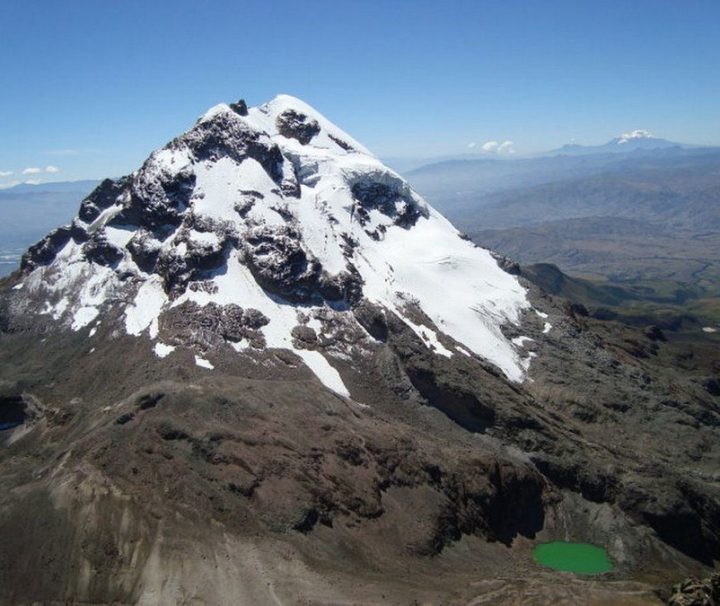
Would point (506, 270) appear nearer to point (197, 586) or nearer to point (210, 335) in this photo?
point (210, 335)

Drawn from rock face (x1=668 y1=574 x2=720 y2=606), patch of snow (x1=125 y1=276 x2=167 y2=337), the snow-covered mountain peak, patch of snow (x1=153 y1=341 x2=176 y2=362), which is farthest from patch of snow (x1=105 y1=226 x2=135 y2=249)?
rock face (x1=668 y1=574 x2=720 y2=606)

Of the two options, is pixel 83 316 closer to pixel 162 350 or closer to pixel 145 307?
pixel 145 307

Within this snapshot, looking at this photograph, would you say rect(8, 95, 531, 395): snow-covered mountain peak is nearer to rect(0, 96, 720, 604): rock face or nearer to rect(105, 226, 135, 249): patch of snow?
rect(105, 226, 135, 249): patch of snow

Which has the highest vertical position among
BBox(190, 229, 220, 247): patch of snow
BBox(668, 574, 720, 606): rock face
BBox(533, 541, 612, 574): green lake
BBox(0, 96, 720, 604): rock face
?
BBox(190, 229, 220, 247): patch of snow

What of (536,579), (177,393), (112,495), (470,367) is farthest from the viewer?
(470,367)

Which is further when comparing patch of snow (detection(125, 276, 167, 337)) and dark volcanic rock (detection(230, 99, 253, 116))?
dark volcanic rock (detection(230, 99, 253, 116))

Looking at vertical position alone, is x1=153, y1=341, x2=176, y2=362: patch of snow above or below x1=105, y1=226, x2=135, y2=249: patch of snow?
below

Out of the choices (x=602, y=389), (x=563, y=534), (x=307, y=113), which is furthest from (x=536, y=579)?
(x=307, y=113)
